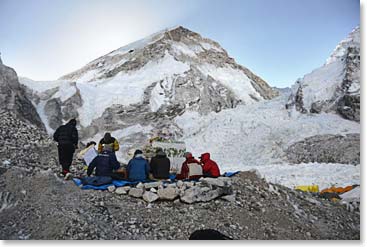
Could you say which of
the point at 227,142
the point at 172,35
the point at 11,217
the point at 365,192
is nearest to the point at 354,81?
the point at 227,142

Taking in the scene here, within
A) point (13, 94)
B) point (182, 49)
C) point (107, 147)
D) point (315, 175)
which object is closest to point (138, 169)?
point (107, 147)

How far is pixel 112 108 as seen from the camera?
15.6 m

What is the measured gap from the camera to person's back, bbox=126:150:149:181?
4.84 m

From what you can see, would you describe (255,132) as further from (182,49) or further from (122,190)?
(182,49)

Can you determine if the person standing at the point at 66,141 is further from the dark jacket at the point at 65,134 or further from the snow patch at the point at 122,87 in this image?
the snow patch at the point at 122,87

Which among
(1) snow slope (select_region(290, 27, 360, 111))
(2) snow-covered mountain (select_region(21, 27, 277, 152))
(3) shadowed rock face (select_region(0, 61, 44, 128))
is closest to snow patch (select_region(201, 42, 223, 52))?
(2) snow-covered mountain (select_region(21, 27, 277, 152))

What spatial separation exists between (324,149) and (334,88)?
3142mm

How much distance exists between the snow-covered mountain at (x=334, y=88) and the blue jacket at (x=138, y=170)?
25.7ft

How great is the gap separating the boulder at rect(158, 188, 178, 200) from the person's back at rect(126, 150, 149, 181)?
0.53 m

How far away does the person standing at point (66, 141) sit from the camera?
5.15 metres

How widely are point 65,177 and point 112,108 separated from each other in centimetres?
1094

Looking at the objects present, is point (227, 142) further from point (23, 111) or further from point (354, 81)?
point (23, 111)

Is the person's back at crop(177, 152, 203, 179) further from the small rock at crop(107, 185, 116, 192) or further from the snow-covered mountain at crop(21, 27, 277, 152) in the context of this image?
the snow-covered mountain at crop(21, 27, 277, 152)

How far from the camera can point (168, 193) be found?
4375 mm
